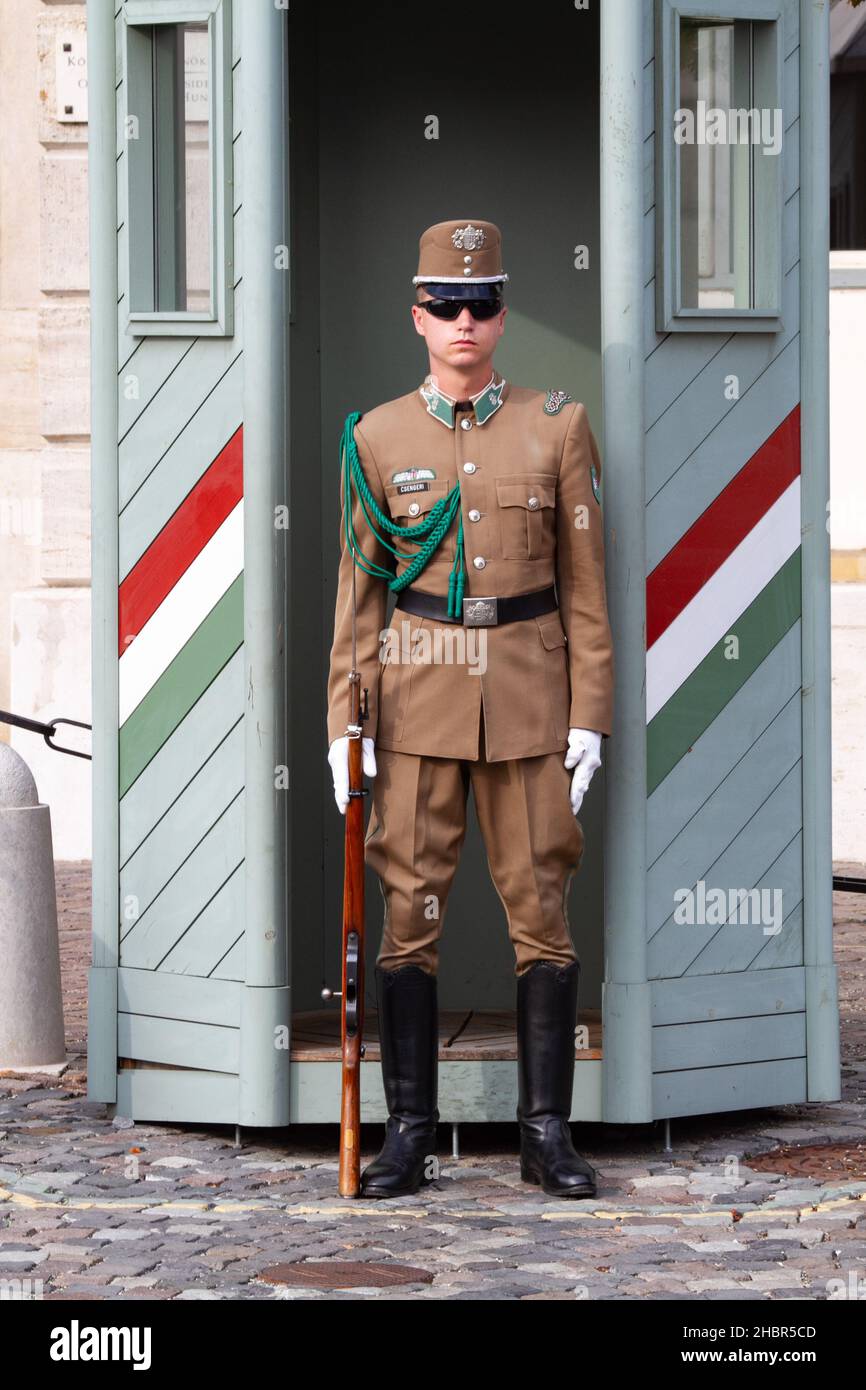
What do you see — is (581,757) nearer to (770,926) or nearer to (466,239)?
(770,926)

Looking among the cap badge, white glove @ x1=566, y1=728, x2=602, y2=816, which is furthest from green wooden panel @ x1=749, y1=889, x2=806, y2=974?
the cap badge

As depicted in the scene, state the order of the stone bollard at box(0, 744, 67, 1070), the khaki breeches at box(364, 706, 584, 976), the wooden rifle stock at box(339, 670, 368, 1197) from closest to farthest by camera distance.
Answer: the wooden rifle stock at box(339, 670, 368, 1197) → the khaki breeches at box(364, 706, 584, 976) → the stone bollard at box(0, 744, 67, 1070)

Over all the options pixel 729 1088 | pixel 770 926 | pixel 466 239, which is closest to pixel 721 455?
pixel 466 239

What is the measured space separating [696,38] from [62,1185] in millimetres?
2967

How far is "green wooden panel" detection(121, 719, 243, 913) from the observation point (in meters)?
5.32

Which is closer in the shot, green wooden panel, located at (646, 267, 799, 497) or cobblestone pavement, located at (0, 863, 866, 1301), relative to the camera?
cobblestone pavement, located at (0, 863, 866, 1301)

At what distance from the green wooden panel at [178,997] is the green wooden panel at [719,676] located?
1.08m

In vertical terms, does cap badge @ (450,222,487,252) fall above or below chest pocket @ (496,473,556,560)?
above

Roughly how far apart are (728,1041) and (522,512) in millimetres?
1346

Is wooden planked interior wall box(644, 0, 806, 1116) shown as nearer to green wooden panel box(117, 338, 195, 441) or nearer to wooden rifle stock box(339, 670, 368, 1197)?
wooden rifle stock box(339, 670, 368, 1197)

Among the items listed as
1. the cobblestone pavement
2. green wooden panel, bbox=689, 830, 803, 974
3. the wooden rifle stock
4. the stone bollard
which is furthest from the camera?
the stone bollard

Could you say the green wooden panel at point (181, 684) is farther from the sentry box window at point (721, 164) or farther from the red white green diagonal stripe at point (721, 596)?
the sentry box window at point (721, 164)

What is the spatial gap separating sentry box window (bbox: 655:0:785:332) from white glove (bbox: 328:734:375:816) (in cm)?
120
